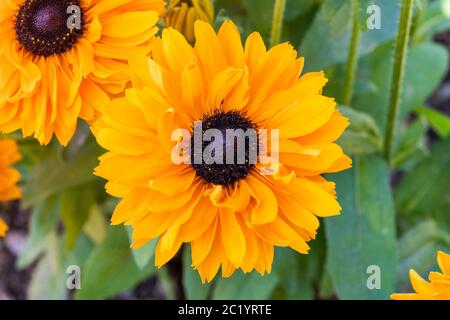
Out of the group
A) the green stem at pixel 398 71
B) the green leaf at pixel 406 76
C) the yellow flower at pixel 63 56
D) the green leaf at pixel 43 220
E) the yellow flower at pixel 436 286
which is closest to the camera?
the yellow flower at pixel 436 286

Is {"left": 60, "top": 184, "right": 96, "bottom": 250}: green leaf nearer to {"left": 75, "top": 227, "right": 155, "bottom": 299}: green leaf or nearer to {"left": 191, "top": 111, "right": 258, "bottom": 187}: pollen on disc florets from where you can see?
{"left": 75, "top": 227, "right": 155, "bottom": 299}: green leaf

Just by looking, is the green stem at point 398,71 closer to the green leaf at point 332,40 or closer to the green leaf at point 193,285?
the green leaf at point 332,40

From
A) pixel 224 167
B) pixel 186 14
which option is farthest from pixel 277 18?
pixel 224 167

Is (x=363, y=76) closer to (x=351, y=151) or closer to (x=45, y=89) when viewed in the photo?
(x=351, y=151)

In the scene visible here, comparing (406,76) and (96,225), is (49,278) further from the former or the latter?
(406,76)

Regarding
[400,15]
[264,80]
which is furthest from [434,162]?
[264,80]

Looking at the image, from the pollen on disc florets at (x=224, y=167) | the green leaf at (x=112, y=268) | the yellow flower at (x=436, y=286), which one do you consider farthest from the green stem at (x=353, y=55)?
the green leaf at (x=112, y=268)

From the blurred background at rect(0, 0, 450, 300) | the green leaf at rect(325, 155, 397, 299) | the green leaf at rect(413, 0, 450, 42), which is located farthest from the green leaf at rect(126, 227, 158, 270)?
the green leaf at rect(413, 0, 450, 42)
